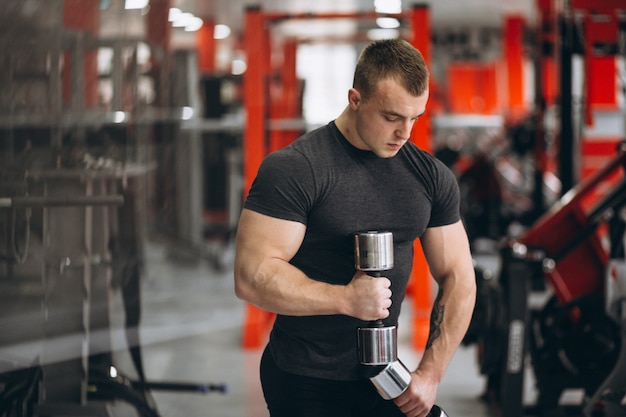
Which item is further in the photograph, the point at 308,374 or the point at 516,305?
the point at 516,305

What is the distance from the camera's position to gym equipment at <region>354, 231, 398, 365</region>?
188cm

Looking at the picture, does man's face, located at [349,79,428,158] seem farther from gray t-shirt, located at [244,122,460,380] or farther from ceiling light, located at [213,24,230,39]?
ceiling light, located at [213,24,230,39]

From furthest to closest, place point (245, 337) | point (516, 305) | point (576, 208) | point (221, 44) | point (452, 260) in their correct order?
point (221, 44)
point (245, 337)
point (576, 208)
point (516, 305)
point (452, 260)

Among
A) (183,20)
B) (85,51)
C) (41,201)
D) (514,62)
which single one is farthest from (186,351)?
(514,62)

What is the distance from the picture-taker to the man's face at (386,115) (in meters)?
1.90

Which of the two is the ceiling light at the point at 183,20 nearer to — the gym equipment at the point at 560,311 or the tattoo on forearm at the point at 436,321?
the gym equipment at the point at 560,311

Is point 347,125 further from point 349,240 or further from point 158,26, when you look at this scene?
point 158,26

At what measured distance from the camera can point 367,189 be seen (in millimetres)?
1996

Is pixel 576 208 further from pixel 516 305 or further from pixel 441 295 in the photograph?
pixel 441 295

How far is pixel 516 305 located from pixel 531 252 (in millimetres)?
319

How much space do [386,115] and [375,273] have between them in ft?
1.21

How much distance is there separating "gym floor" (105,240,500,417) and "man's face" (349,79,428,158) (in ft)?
6.50

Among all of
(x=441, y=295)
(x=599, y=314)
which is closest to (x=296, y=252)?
(x=441, y=295)

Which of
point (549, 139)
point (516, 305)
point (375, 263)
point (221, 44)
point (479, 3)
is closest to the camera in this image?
point (375, 263)
